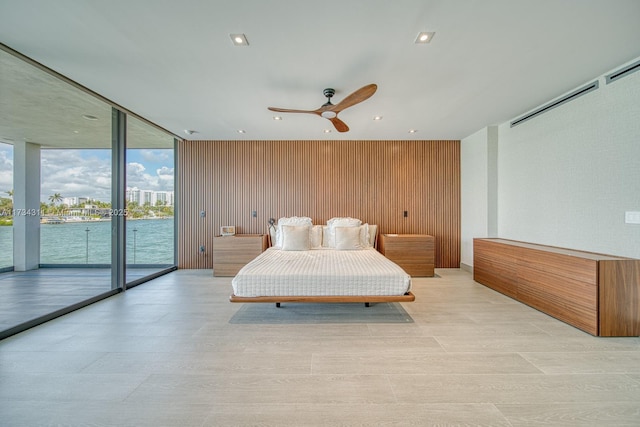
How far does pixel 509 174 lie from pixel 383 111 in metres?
2.46

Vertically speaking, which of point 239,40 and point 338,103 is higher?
point 239,40

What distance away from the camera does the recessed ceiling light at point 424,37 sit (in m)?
2.04

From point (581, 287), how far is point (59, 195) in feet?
21.0

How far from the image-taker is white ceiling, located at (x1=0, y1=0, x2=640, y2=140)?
1.83 meters

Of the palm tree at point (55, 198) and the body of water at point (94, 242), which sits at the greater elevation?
the palm tree at point (55, 198)

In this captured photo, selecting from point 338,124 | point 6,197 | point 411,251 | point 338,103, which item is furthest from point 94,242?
point 411,251

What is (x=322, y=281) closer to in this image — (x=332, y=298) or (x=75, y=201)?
(x=332, y=298)

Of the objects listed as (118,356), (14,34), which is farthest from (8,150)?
(118,356)

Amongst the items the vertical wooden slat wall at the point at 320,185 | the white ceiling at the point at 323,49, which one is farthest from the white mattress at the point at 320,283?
the vertical wooden slat wall at the point at 320,185

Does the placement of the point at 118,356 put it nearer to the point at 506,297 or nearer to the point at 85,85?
the point at 85,85

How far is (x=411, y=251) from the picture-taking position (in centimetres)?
465

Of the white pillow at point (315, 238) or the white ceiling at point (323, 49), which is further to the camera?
the white pillow at point (315, 238)

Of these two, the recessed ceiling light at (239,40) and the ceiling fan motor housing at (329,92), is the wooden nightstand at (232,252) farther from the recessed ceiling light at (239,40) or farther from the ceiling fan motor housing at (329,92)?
the recessed ceiling light at (239,40)

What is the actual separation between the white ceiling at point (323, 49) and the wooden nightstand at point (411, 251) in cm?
231
